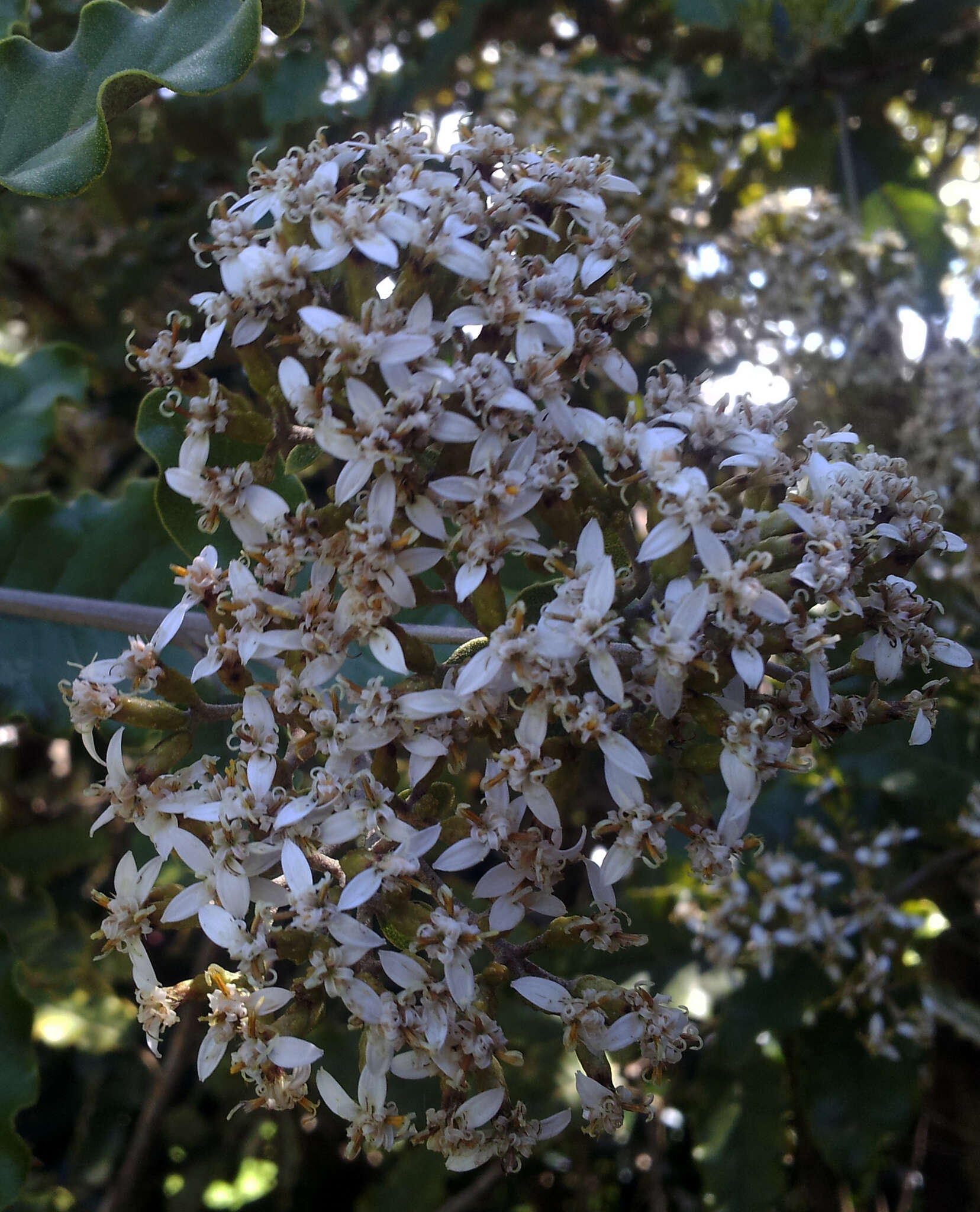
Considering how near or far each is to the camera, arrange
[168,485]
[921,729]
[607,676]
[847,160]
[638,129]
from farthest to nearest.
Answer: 1. [847,160]
2. [638,129]
3. [168,485]
4. [921,729]
5. [607,676]

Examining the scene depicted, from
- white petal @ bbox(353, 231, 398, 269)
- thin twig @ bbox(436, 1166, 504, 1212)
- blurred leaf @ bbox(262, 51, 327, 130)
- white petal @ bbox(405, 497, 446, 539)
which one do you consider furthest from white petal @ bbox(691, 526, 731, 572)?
thin twig @ bbox(436, 1166, 504, 1212)

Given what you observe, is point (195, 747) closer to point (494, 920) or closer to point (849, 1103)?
point (494, 920)

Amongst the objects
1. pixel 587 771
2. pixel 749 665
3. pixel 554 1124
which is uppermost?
pixel 749 665

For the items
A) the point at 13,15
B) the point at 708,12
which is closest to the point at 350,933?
the point at 13,15

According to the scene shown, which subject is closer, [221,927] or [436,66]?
[221,927]

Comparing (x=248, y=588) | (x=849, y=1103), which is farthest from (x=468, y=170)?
(x=849, y=1103)

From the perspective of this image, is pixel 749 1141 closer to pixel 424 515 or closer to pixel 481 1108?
pixel 481 1108
